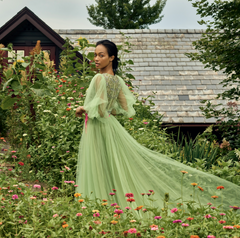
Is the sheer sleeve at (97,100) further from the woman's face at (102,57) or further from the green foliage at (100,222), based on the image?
the green foliage at (100,222)

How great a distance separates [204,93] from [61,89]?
547 cm

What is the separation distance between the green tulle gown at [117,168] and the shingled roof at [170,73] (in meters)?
5.38

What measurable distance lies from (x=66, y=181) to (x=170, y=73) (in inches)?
316

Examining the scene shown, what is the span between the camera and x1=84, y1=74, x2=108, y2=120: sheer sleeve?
9.14ft

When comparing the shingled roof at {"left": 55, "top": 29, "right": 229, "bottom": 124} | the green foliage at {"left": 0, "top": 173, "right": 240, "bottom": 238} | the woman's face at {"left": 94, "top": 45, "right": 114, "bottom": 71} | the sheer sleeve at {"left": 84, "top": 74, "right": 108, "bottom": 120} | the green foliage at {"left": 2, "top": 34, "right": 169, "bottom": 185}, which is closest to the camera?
the green foliage at {"left": 0, "top": 173, "right": 240, "bottom": 238}

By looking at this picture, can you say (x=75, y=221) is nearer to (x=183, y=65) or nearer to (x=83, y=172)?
(x=83, y=172)

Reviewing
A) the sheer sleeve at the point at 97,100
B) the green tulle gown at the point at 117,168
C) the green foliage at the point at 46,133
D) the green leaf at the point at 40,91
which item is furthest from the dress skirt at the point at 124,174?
the green leaf at the point at 40,91

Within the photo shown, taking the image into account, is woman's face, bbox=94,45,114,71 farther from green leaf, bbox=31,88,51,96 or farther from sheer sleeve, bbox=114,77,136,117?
green leaf, bbox=31,88,51,96

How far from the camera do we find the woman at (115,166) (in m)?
2.84

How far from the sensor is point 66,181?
2654 mm

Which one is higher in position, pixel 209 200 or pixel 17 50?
pixel 17 50

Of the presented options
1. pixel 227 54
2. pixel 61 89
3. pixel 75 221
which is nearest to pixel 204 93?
pixel 227 54

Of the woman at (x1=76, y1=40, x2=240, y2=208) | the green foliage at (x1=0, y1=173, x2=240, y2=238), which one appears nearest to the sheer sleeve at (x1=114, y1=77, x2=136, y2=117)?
the woman at (x1=76, y1=40, x2=240, y2=208)

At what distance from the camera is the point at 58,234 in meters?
2.12
